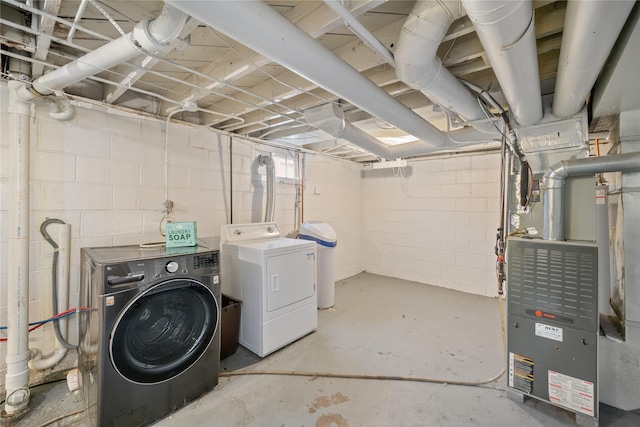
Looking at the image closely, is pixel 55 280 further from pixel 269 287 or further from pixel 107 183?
pixel 269 287

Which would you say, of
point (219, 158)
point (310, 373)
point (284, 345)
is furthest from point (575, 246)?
point (219, 158)

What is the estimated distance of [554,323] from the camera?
1.67 meters

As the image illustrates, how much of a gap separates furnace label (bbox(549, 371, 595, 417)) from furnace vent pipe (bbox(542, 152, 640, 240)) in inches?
33.1

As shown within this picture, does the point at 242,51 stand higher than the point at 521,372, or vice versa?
the point at 242,51

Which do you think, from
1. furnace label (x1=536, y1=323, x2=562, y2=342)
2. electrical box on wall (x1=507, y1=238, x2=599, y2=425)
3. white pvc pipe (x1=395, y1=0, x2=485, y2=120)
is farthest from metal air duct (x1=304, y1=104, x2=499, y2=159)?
furnace label (x1=536, y1=323, x2=562, y2=342)

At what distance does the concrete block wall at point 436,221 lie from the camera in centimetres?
391

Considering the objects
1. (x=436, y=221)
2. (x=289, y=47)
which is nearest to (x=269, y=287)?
(x=289, y=47)

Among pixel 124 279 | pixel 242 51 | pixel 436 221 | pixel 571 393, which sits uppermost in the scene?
pixel 242 51

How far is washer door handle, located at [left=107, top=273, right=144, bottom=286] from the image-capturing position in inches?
57.3

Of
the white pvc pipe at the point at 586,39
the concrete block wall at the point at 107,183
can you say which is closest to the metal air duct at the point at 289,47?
the white pvc pipe at the point at 586,39

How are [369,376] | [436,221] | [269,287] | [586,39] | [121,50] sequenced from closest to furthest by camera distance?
[586,39] < [121,50] < [369,376] < [269,287] < [436,221]

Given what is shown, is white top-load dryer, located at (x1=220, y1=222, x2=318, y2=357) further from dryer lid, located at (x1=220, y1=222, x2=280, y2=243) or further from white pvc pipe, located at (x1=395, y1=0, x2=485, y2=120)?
white pvc pipe, located at (x1=395, y1=0, x2=485, y2=120)

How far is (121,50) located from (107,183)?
131 cm

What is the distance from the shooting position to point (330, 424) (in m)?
1.64
